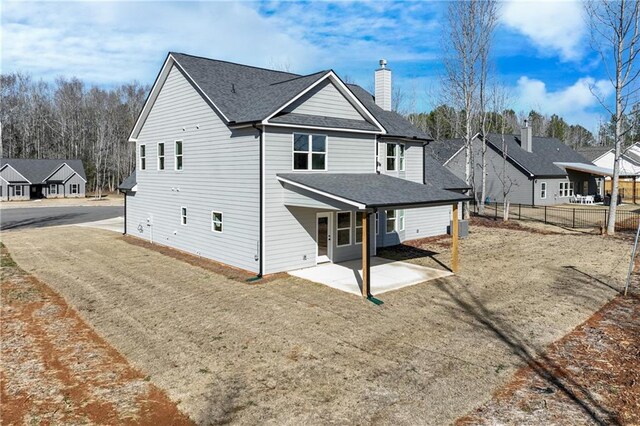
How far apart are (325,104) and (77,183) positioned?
4983cm

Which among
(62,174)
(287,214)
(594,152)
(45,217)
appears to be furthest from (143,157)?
(594,152)

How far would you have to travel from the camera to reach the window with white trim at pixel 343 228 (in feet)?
53.6

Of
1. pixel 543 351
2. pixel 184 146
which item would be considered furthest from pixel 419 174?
pixel 543 351

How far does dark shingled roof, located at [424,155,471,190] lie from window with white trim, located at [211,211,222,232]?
11297mm

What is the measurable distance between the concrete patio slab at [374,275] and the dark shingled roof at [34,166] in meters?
49.0

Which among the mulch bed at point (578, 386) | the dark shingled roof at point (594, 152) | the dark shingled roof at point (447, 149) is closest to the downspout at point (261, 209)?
the mulch bed at point (578, 386)

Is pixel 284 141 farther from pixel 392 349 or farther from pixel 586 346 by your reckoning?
pixel 586 346

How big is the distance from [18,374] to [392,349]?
663cm

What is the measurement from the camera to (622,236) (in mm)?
22609

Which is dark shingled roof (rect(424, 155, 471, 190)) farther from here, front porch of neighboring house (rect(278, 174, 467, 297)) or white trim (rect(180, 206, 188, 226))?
white trim (rect(180, 206, 188, 226))

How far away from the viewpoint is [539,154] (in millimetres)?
41375

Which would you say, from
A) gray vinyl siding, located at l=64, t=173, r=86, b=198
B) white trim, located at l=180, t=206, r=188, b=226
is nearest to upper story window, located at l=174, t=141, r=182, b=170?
white trim, located at l=180, t=206, r=188, b=226

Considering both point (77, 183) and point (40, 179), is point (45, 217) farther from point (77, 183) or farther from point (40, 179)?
point (77, 183)

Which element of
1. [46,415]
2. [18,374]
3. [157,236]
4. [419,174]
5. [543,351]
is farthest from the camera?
[419,174]
